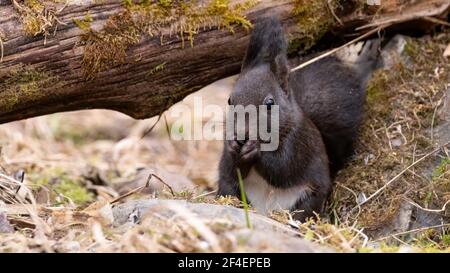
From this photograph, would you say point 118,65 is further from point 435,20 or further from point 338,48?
point 435,20

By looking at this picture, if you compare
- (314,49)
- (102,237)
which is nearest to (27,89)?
(102,237)

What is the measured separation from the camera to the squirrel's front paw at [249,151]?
4883 mm

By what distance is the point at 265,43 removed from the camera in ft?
16.0

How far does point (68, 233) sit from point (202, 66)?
181 cm

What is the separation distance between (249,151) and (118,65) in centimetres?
100

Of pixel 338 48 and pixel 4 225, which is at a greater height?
pixel 338 48

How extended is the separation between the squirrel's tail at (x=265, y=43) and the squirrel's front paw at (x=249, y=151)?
0.53 m

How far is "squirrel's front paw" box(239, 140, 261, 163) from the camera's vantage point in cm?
488

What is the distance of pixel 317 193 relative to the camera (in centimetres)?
522

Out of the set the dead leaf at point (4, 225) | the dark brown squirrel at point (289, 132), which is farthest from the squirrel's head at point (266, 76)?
the dead leaf at point (4, 225)

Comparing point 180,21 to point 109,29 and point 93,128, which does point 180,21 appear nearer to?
point 109,29

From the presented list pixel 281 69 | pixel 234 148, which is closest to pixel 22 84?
pixel 234 148

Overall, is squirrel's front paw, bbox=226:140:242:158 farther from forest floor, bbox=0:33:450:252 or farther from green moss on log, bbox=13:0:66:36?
green moss on log, bbox=13:0:66:36

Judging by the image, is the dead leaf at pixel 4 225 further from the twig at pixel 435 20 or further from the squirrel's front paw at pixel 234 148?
the twig at pixel 435 20
